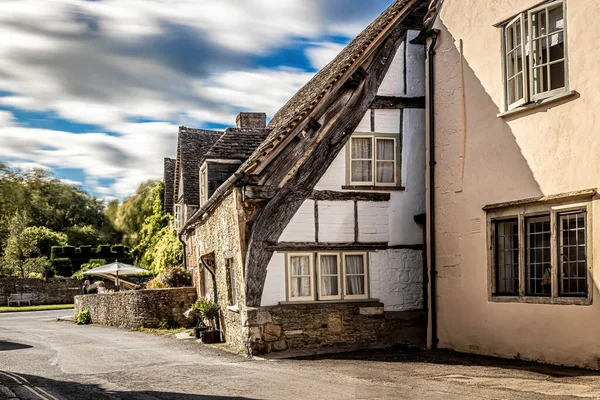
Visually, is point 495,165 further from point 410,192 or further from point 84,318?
point 84,318

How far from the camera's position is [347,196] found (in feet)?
52.6

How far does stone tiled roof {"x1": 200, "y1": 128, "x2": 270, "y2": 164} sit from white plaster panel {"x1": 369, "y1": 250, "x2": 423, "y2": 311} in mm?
5860

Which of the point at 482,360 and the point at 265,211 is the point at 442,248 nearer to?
the point at 482,360

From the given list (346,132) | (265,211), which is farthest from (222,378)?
(346,132)

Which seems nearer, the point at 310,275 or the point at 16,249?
the point at 310,275

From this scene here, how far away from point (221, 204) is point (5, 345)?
7610 millimetres

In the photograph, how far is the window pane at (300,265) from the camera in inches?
621

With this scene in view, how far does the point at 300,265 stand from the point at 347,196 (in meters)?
1.88

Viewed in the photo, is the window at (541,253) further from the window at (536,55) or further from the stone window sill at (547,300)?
the window at (536,55)

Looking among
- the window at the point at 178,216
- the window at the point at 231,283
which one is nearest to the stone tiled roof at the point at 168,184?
the window at the point at 178,216

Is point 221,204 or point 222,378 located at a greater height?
point 221,204

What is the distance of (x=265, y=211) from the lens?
611 inches

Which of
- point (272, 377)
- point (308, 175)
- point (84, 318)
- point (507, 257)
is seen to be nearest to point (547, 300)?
point (507, 257)

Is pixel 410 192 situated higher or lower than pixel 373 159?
lower
